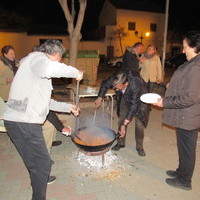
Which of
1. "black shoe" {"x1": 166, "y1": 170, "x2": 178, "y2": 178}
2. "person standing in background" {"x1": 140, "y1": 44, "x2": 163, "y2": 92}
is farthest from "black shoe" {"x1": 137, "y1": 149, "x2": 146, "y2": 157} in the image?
"person standing in background" {"x1": 140, "y1": 44, "x2": 163, "y2": 92}

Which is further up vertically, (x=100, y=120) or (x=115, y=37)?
(x=115, y=37)

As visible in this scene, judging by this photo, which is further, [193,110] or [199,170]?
[199,170]

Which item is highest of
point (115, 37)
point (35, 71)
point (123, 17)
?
point (123, 17)

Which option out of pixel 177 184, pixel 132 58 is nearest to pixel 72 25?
pixel 132 58

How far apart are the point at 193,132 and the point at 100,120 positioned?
321cm

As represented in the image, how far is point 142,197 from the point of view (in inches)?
127

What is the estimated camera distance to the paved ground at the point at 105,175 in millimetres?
3264

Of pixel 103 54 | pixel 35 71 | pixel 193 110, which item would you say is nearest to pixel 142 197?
pixel 193 110

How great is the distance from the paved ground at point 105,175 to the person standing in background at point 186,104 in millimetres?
443

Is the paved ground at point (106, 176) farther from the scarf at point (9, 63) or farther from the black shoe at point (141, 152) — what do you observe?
the scarf at point (9, 63)

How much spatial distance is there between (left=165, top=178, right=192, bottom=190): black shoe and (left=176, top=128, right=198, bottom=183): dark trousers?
0.06 m

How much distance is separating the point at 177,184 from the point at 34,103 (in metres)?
2.49

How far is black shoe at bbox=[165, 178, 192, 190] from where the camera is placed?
3385mm

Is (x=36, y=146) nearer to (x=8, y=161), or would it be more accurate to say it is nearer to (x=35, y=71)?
(x=35, y=71)
